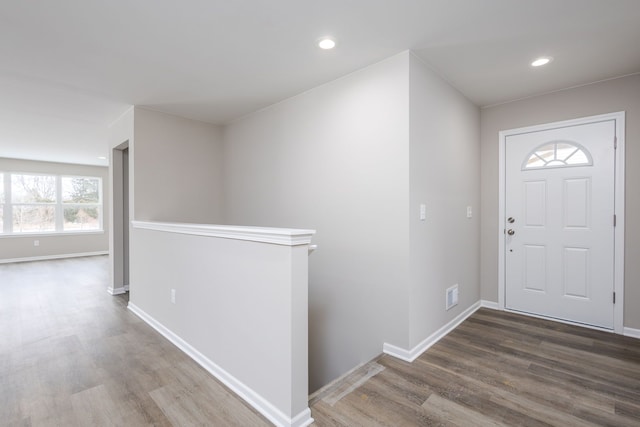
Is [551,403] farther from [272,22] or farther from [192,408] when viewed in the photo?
[272,22]

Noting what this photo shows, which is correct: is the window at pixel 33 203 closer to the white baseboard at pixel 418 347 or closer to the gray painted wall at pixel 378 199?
the gray painted wall at pixel 378 199

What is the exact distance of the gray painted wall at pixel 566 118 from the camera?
9.22 feet

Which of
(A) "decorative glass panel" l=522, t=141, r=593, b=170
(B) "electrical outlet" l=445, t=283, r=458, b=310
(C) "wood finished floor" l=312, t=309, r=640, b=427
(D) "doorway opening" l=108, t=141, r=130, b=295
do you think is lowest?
(C) "wood finished floor" l=312, t=309, r=640, b=427

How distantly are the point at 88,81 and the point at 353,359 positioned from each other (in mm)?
3631

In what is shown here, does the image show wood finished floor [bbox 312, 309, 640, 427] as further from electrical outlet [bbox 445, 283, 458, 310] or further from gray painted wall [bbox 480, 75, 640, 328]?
gray painted wall [bbox 480, 75, 640, 328]

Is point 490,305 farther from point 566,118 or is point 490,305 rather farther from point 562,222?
point 566,118

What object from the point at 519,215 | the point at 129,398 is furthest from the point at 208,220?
the point at 519,215

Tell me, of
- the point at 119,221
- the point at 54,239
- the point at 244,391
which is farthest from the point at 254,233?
the point at 54,239

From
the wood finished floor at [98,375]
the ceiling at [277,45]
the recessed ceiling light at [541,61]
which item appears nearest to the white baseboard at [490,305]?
the ceiling at [277,45]

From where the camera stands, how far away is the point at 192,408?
188 centimetres

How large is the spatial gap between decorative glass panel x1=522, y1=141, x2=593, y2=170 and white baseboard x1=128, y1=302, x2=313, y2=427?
3.31 metres

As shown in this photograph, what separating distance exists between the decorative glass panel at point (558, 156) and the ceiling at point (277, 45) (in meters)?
0.59

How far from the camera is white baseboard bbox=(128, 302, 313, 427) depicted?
5.61 ft

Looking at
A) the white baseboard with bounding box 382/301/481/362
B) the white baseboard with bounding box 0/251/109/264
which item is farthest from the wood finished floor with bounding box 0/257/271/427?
the white baseboard with bounding box 0/251/109/264
